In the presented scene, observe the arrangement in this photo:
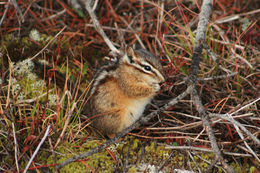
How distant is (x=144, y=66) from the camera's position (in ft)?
9.79

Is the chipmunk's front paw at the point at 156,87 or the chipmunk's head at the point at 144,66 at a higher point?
the chipmunk's head at the point at 144,66

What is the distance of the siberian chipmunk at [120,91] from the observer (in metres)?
3.07

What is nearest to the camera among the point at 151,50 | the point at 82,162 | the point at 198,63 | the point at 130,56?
the point at 82,162

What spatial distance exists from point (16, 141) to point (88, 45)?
1.91 metres

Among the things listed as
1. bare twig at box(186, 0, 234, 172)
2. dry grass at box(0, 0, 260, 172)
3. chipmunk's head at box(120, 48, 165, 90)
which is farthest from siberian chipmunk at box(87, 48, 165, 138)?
bare twig at box(186, 0, 234, 172)

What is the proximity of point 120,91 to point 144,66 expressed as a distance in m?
0.38

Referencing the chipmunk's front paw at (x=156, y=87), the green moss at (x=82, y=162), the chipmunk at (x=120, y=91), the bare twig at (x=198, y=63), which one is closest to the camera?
the bare twig at (x=198, y=63)

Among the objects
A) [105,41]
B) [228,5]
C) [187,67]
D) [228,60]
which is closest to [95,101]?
[105,41]

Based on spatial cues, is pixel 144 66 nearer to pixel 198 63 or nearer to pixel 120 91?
pixel 120 91

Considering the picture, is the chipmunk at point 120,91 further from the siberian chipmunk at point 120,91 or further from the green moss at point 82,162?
the green moss at point 82,162

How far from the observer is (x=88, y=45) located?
4066 mm

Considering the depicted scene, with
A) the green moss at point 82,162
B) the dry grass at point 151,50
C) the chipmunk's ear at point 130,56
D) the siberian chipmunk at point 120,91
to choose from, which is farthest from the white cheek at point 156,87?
the green moss at point 82,162

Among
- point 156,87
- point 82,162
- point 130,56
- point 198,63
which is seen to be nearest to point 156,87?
point 156,87

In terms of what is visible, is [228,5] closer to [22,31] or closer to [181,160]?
[181,160]
